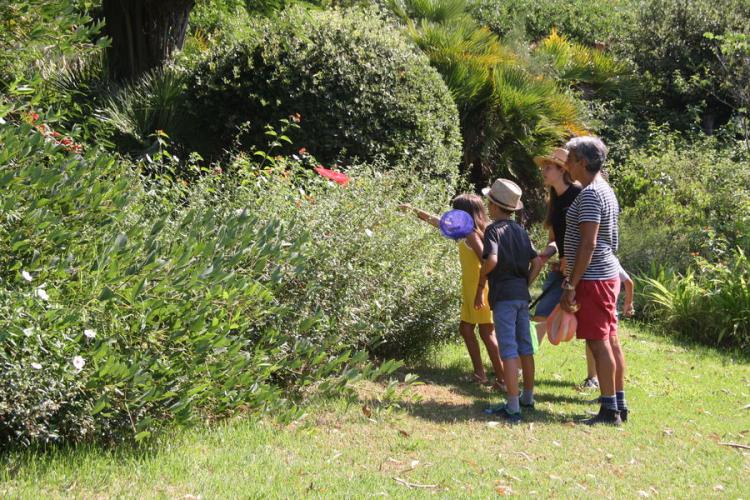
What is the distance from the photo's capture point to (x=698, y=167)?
12125 mm

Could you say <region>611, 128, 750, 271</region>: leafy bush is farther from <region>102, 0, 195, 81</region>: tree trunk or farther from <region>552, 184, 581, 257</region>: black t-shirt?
<region>102, 0, 195, 81</region>: tree trunk

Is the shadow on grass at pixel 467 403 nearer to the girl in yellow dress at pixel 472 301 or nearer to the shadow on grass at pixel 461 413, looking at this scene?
the shadow on grass at pixel 461 413

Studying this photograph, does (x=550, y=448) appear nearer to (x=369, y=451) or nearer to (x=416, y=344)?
(x=369, y=451)

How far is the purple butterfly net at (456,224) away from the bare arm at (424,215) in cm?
19

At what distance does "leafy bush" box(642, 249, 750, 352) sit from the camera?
8.89 meters

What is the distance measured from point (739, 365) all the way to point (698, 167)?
183 inches

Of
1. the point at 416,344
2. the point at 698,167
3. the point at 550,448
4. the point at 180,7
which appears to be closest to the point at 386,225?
the point at 416,344

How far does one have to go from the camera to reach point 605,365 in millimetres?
5711

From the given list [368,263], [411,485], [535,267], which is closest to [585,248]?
[535,267]

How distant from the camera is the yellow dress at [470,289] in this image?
635 cm

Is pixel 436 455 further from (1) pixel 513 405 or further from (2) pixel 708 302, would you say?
(2) pixel 708 302

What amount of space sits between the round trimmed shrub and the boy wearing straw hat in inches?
111

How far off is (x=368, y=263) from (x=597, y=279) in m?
1.56

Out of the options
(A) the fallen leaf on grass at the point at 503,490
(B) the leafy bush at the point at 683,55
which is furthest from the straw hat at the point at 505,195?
(B) the leafy bush at the point at 683,55
